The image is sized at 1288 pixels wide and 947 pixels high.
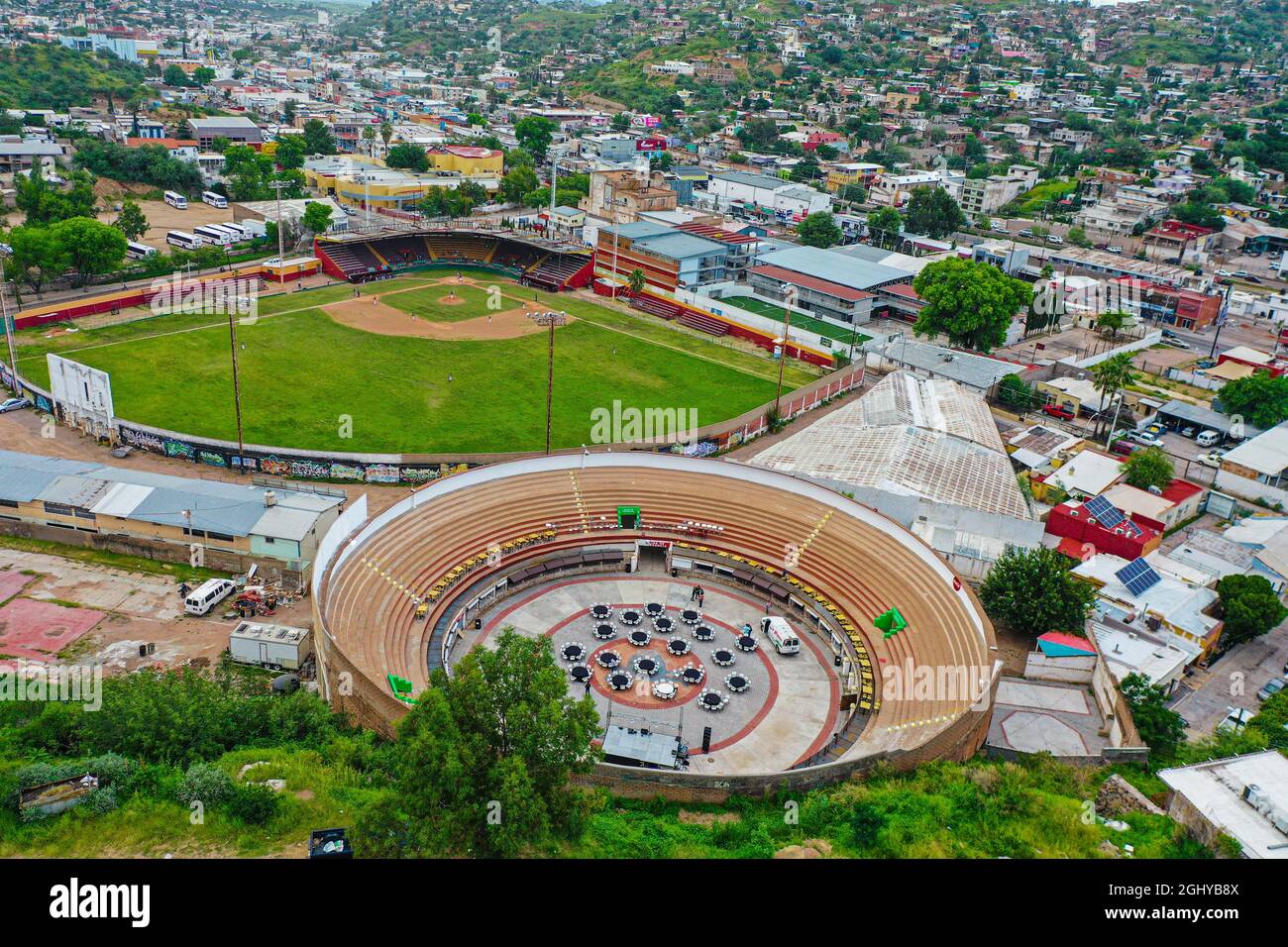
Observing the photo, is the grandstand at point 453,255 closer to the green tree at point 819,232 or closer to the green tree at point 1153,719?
the green tree at point 819,232

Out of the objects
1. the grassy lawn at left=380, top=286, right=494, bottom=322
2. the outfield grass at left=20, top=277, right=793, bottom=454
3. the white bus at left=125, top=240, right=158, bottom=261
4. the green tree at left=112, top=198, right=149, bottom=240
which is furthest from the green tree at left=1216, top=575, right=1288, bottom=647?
the green tree at left=112, top=198, right=149, bottom=240

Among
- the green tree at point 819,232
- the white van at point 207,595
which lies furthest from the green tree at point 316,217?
the white van at point 207,595

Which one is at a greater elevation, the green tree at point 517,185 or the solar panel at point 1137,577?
the green tree at point 517,185

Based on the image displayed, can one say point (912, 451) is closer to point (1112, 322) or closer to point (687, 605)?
point (687, 605)

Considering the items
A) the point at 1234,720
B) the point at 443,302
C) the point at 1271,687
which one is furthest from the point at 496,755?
the point at 443,302

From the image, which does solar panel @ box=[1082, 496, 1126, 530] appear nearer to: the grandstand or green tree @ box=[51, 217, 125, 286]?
the grandstand
